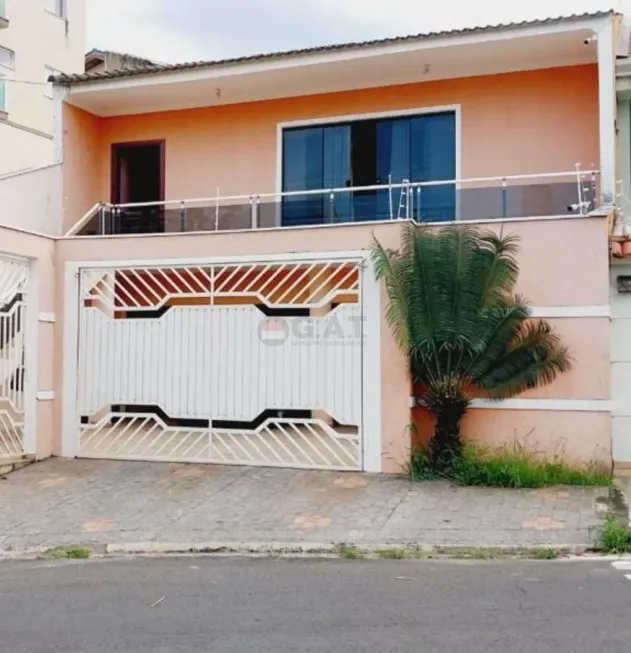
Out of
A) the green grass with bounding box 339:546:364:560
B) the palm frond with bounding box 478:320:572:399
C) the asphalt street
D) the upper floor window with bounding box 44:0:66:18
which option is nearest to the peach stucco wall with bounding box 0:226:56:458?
the asphalt street

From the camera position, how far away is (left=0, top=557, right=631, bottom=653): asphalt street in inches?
195

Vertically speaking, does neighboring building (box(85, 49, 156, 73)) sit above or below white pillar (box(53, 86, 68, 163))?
above

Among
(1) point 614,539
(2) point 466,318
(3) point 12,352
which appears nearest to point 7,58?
(3) point 12,352

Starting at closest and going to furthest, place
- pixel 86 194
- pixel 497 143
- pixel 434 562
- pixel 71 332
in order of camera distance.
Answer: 1. pixel 434 562
2. pixel 71 332
3. pixel 497 143
4. pixel 86 194

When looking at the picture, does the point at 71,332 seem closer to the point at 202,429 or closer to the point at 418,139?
the point at 202,429

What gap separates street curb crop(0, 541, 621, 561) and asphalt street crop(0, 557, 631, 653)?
0.26 metres

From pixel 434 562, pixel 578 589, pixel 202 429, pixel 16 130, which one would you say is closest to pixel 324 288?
pixel 202 429

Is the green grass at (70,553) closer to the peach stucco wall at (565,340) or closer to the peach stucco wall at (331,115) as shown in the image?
the peach stucco wall at (565,340)

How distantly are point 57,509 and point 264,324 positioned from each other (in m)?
3.73

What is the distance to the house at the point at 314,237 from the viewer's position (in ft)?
35.0

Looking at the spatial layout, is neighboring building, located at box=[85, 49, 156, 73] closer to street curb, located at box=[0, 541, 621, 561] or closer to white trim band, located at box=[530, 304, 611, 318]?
white trim band, located at box=[530, 304, 611, 318]

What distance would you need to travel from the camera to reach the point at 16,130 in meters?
22.6

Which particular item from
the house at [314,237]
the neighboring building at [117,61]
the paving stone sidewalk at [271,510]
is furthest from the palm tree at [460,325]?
the neighboring building at [117,61]

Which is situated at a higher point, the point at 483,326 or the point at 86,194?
the point at 86,194
